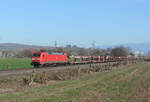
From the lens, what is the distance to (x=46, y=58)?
38156 millimetres

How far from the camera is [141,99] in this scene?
1346 cm

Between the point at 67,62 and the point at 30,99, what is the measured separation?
112 feet

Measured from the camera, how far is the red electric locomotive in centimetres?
3656

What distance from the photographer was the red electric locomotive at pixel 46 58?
36.6 metres

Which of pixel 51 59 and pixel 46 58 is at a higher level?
pixel 46 58

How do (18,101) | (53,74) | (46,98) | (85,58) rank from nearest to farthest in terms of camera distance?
(18,101), (46,98), (53,74), (85,58)

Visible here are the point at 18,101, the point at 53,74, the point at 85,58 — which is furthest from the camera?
the point at 85,58

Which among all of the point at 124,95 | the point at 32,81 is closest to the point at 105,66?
the point at 32,81

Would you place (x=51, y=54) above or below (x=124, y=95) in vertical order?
above

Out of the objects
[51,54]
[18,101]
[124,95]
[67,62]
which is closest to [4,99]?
[18,101]

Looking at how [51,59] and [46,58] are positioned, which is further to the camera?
[51,59]

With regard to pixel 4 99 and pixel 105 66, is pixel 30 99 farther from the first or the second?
pixel 105 66

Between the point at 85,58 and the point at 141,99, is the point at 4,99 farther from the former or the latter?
the point at 85,58

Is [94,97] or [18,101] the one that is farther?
[94,97]
